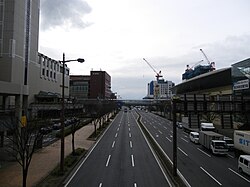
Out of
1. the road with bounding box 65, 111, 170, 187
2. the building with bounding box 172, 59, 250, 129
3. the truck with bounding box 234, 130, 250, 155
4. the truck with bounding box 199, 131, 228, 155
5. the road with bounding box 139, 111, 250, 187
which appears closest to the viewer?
the road with bounding box 65, 111, 170, 187

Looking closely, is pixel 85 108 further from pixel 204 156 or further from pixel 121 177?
pixel 121 177

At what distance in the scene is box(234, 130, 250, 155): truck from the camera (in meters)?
26.1

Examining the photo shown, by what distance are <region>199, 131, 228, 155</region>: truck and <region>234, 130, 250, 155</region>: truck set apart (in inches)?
56.4

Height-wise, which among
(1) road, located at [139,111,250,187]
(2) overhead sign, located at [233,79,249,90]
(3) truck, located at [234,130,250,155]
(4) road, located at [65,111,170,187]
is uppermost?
(2) overhead sign, located at [233,79,249,90]

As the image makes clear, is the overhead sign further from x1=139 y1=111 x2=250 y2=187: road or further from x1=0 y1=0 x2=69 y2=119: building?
x1=0 y1=0 x2=69 y2=119: building

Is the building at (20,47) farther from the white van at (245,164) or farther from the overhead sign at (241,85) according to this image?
the overhead sign at (241,85)

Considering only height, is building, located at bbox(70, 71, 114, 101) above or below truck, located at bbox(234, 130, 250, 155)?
above

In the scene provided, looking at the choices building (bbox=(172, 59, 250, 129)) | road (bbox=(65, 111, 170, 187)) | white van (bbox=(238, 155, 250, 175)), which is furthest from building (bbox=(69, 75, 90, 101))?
white van (bbox=(238, 155, 250, 175))

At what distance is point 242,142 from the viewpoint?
2730 centimetres

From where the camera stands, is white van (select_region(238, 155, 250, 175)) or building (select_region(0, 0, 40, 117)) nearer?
white van (select_region(238, 155, 250, 175))

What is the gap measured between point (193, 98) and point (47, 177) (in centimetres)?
1315

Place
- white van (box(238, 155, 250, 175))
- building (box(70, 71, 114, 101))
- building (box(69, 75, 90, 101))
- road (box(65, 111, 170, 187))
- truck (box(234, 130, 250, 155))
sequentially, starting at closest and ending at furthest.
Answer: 1. road (box(65, 111, 170, 187))
2. white van (box(238, 155, 250, 175))
3. truck (box(234, 130, 250, 155))
4. building (box(70, 71, 114, 101))
5. building (box(69, 75, 90, 101))

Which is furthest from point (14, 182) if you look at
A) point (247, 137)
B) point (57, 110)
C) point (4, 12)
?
point (57, 110)

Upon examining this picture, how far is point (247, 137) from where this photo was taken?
2630 cm
